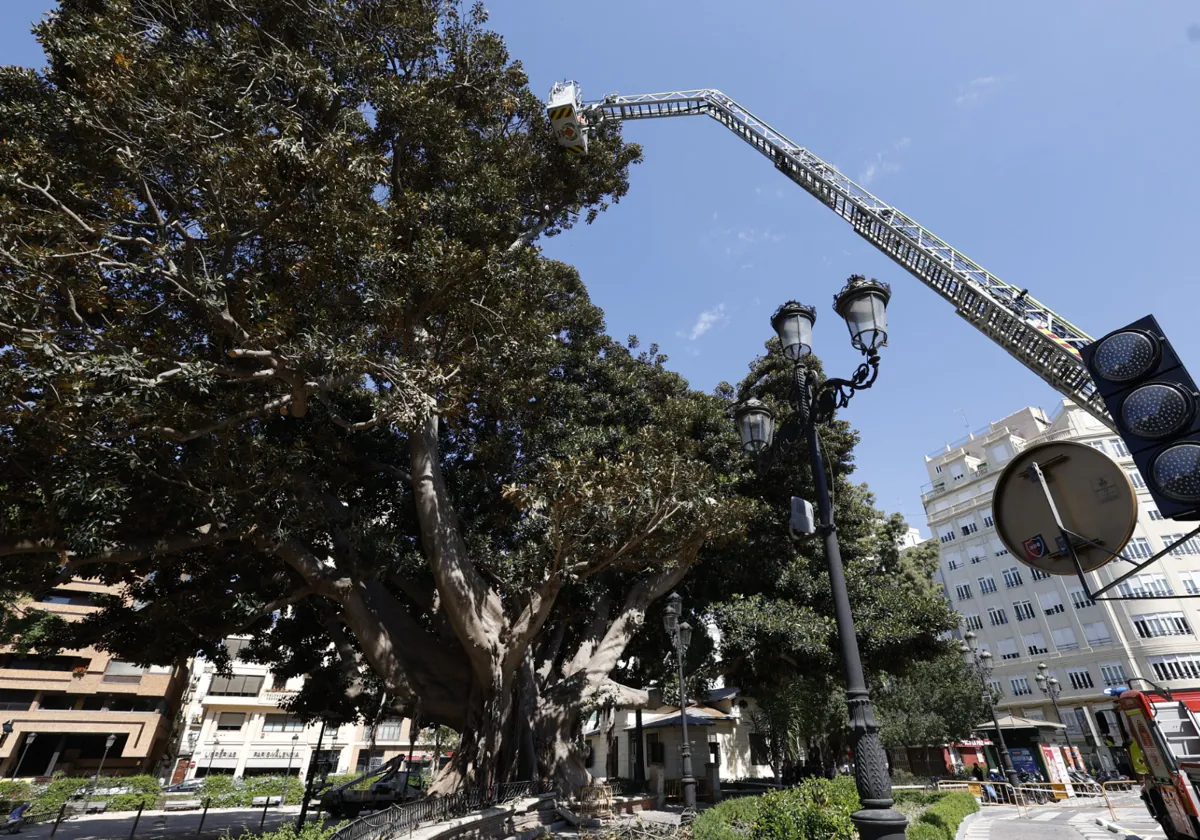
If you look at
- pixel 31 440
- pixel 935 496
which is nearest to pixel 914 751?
pixel 935 496

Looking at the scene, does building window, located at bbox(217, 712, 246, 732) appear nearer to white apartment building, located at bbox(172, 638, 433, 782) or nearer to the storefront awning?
white apartment building, located at bbox(172, 638, 433, 782)

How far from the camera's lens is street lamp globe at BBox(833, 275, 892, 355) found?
5734mm

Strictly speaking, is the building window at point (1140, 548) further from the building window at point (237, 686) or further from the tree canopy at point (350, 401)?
the building window at point (237, 686)

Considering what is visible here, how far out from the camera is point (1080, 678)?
36.8m

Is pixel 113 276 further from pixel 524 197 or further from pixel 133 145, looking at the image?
pixel 524 197

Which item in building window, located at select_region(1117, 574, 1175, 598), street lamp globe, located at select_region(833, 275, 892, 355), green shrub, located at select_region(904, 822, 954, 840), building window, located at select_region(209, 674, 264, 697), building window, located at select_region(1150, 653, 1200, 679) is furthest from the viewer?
building window, located at select_region(209, 674, 264, 697)

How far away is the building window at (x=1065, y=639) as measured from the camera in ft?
124

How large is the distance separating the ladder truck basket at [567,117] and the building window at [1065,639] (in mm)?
43785

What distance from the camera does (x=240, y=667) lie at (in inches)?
1647

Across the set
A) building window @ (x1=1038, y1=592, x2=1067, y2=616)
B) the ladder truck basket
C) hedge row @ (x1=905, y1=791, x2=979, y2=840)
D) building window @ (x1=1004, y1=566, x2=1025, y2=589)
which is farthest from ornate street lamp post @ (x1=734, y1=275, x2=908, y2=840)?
building window @ (x1=1004, y1=566, x2=1025, y2=589)

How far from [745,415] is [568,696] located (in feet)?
34.9

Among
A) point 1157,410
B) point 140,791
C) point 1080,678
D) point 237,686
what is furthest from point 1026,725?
point 237,686

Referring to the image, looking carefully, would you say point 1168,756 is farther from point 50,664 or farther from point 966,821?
point 50,664

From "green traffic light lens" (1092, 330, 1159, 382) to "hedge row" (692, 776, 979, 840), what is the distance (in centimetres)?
608
